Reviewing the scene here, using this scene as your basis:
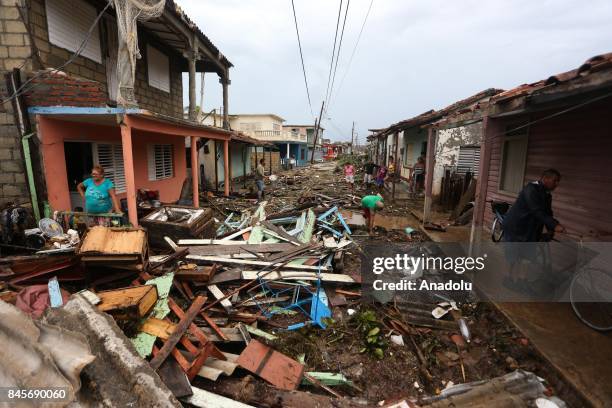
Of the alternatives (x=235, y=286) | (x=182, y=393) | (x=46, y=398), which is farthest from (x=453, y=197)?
(x=46, y=398)

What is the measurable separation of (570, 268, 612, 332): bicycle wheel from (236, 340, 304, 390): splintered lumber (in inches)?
143

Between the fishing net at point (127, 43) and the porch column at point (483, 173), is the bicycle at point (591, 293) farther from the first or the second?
the fishing net at point (127, 43)

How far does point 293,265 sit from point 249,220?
319 cm

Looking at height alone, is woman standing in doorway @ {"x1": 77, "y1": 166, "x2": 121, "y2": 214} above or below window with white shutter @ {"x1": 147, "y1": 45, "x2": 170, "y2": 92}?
below

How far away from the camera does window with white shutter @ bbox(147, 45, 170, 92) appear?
33.6 ft

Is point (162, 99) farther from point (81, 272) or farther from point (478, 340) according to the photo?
point (478, 340)

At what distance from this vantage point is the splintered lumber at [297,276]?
210 inches

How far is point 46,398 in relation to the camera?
1904mm

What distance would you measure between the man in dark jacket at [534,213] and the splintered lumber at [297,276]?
2591 mm

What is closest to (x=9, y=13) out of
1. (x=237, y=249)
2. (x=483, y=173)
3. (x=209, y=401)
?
(x=237, y=249)

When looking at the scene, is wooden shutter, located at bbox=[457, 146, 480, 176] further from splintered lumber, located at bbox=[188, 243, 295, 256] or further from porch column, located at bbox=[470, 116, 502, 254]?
splintered lumber, located at bbox=[188, 243, 295, 256]

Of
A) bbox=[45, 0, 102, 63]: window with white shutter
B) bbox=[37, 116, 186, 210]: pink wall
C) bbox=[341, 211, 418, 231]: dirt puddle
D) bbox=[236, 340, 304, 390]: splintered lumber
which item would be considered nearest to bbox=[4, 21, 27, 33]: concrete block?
bbox=[45, 0, 102, 63]: window with white shutter

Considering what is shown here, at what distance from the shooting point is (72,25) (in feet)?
22.6

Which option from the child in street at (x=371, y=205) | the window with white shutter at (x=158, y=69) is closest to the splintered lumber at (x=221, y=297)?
the child in street at (x=371, y=205)
